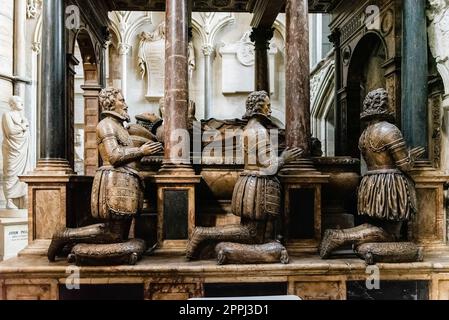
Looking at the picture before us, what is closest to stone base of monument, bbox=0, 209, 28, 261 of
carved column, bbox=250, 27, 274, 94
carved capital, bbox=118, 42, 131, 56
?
carved column, bbox=250, 27, 274, 94

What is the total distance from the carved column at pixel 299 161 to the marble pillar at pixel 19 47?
245 inches

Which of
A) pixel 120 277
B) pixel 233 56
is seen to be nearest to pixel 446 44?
pixel 120 277

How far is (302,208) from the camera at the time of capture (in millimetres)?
4496

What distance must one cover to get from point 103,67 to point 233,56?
4.60 metres

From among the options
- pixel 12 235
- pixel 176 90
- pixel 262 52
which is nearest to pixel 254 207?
pixel 176 90

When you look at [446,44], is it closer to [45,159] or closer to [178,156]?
[178,156]

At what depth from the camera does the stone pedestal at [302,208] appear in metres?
4.48

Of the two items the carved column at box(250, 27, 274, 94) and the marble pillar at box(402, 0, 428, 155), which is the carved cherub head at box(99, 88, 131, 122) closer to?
the marble pillar at box(402, 0, 428, 155)

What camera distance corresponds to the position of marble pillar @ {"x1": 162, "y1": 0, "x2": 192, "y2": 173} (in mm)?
4617

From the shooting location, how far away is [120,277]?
384 centimetres

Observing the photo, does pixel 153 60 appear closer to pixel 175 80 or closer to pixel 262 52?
pixel 262 52

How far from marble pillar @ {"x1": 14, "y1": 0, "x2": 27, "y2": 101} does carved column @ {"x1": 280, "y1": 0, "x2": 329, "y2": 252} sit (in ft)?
20.5

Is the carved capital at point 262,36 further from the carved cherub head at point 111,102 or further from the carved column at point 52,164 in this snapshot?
the carved cherub head at point 111,102

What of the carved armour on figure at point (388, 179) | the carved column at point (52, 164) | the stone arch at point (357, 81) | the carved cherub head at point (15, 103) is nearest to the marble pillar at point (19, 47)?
the carved cherub head at point (15, 103)
